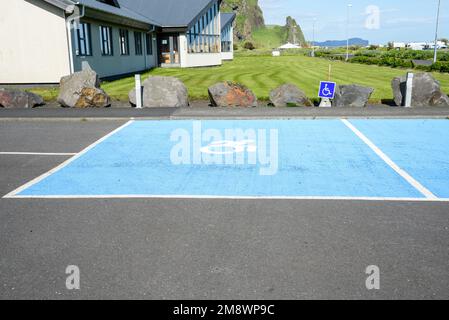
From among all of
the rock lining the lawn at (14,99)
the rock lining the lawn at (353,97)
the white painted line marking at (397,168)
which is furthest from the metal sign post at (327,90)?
the rock lining the lawn at (14,99)

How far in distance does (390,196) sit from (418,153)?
3.33m

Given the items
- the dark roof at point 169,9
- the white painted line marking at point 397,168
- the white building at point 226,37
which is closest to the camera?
the white painted line marking at point 397,168

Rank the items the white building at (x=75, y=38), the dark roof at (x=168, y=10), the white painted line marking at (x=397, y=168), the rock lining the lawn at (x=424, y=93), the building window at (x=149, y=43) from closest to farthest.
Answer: the white painted line marking at (x=397, y=168)
the rock lining the lawn at (x=424, y=93)
the white building at (x=75, y=38)
the building window at (x=149, y=43)
the dark roof at (x=168, y=10)

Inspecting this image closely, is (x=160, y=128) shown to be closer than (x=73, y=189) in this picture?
No

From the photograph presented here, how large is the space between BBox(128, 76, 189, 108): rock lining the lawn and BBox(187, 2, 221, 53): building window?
71.2ft

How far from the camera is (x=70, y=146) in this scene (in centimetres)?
1056

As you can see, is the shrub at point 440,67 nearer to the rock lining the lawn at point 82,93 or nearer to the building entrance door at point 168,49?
the building entrance door at point 168,49

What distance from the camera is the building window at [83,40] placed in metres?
23.0

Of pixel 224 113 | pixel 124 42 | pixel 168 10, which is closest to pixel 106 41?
pixel 124 42

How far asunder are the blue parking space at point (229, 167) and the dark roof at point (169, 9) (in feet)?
87.4

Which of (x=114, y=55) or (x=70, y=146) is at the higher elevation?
(x=114, y=55)

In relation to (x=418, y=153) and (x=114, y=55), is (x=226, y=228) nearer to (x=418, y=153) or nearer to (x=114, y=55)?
(x=418, y=153)

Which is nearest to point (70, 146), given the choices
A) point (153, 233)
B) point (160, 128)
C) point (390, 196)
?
point (160, 128)

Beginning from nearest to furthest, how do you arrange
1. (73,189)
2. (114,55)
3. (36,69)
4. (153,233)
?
1. (153,233)
2. (73,189)
3. (36,69)
4. (114,55)
